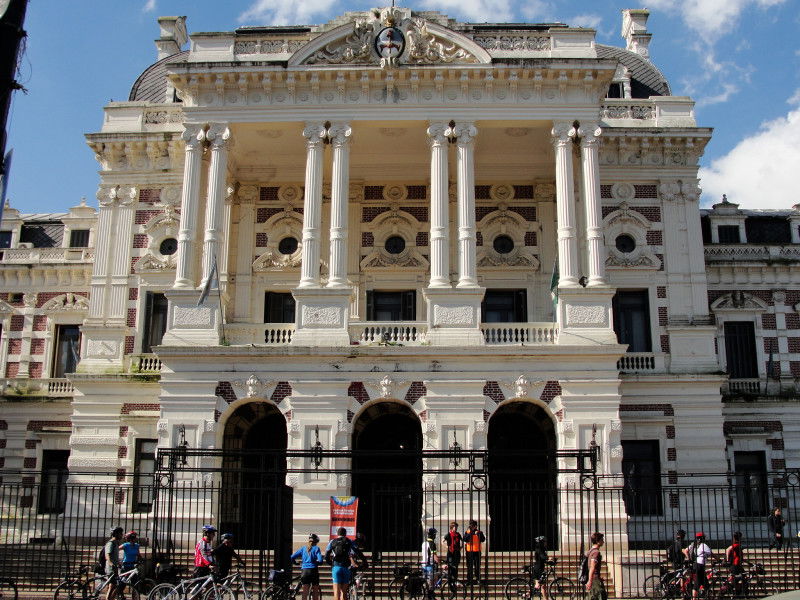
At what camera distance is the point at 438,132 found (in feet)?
101

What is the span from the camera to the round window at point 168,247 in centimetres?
3456

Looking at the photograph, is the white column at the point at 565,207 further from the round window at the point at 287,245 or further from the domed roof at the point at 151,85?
the domed roof at the point at 151,85

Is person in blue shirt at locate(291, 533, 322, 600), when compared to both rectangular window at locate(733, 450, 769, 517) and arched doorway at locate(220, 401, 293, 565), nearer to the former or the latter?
arched doorway at locate(220, 401, 293, 565)

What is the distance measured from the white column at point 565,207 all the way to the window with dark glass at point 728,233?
10.7 m

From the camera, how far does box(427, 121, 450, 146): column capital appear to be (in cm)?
3081

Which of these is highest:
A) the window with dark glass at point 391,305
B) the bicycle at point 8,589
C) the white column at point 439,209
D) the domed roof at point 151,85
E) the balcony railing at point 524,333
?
the domed roof at point 151,85

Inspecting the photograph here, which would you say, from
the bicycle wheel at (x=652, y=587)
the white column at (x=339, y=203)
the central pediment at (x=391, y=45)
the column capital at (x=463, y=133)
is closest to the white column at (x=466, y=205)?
the column capital at (x=463, y=133)

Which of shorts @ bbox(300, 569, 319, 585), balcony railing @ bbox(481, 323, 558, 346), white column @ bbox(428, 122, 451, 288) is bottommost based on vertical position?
shorts @ bbox(300, 569, 319, 585)

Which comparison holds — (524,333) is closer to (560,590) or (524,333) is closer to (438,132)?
(438,132)

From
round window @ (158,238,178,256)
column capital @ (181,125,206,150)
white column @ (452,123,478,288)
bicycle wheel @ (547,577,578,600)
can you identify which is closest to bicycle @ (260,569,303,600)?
bicycle wheel @ (547,577,578,600)

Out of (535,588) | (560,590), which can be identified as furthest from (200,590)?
(560,590)

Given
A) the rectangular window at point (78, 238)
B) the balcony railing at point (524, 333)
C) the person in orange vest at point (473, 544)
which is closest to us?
the person in orange vest at point (473, 544)

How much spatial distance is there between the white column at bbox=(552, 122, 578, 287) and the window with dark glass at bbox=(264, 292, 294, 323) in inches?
398

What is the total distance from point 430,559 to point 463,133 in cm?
1431
